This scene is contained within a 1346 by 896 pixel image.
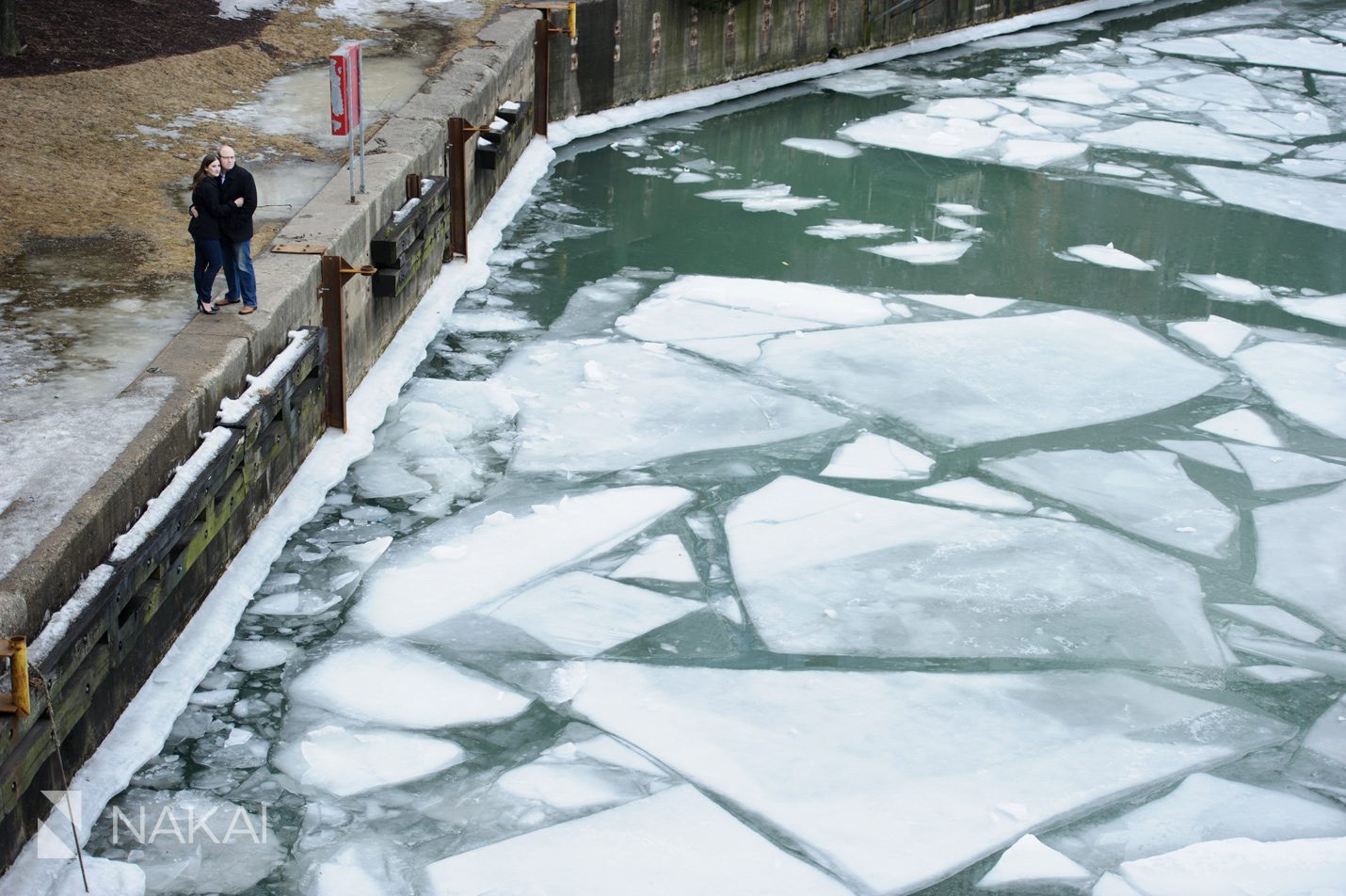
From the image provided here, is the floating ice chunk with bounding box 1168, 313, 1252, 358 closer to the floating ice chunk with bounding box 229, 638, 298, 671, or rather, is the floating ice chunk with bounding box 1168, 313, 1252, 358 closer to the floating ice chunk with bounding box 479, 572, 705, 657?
the floating ice chunk with bounding box 479, 572, 705, 657

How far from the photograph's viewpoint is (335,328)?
796 centimetres

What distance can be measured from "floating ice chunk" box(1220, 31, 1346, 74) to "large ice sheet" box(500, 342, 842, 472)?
12.8 metres

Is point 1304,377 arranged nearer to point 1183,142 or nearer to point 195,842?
point 1183,142

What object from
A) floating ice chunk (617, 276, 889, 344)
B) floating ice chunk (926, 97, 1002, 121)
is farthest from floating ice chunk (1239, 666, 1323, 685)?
floating ice chunk (926, 97, 1002, 121)

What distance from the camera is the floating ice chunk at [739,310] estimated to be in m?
9.88

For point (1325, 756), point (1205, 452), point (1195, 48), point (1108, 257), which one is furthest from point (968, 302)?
point (1195, 48)

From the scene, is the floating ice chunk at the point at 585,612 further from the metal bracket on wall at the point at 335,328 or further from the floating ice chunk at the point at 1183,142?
the floating ice chunk at the point at 1183,142

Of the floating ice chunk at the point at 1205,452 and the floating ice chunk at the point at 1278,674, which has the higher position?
the floating ice chunk at the point at 1205,452

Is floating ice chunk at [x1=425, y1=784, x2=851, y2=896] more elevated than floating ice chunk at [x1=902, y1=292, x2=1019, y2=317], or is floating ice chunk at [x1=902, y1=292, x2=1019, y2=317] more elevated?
floating ice chunk at [x1=902, y1=292, x2=1019, y2=317]

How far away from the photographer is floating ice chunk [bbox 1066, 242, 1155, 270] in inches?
452

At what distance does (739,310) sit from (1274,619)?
4.60m

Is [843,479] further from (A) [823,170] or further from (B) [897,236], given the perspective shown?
(A) [823,170]

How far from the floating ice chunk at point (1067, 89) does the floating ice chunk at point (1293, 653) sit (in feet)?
36.2

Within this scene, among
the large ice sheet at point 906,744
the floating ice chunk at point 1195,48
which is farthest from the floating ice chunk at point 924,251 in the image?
the floating ice chunk at point 1195,48
